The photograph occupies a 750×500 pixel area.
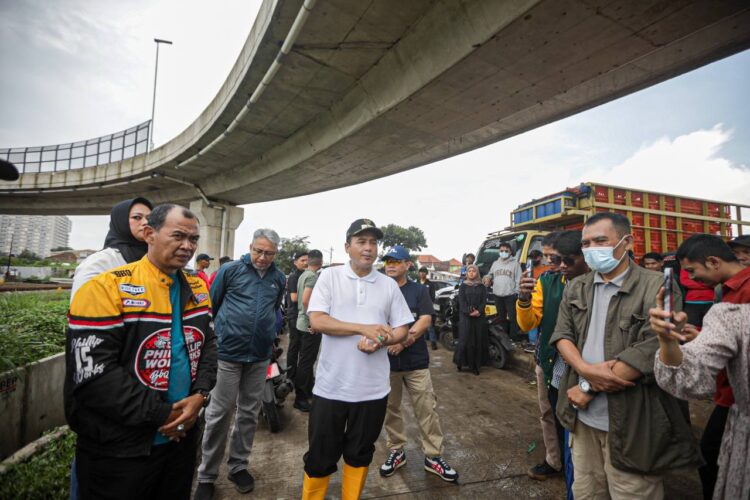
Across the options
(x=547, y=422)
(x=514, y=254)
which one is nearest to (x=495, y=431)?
(x=547, y=422)

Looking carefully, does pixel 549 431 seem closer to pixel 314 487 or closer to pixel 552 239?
pixel 552 239

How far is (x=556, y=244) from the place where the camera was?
2668mm

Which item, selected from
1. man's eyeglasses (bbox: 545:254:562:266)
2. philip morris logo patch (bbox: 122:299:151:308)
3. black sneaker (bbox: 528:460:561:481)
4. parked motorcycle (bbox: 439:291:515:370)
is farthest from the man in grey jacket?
philip morris logo patch (bbox: 122:299:151:308)

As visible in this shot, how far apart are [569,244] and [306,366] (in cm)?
363

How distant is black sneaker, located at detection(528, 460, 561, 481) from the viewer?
113 inches

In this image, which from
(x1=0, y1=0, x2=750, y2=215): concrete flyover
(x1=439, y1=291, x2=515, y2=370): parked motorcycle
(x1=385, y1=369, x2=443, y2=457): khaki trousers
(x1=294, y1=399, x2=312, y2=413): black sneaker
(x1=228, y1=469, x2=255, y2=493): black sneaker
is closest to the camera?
(x1=228, y1=469, x2=255, y2=493): black sneaker

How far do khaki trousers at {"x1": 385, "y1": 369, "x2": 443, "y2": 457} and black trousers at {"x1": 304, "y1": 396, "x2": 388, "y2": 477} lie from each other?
923mm

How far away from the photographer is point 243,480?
278cm

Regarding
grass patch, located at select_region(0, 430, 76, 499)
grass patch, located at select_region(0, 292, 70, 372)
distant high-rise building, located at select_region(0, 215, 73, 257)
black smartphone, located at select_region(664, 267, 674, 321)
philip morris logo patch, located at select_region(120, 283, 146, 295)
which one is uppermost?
distant high-rise building, located at select_region(0, 215, 73, 257)

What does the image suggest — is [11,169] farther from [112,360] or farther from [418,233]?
[418,233]

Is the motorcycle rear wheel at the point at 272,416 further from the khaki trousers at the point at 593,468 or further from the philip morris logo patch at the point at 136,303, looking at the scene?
the khaki trousers at the point at 593,468

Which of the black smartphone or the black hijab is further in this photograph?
the black hijab

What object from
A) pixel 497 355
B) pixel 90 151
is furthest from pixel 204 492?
pixel 90 151

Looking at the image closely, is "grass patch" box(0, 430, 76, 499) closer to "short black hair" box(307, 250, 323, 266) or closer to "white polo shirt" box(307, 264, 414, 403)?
"white polo shirt" box(307, 264, 414, 403)
